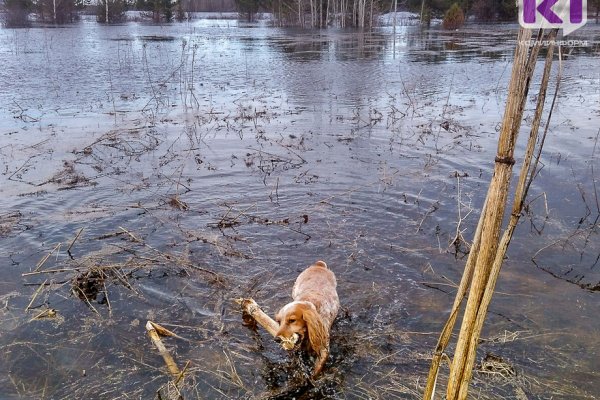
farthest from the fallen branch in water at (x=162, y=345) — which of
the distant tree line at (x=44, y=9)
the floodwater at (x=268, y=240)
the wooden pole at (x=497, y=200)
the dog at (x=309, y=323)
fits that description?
the distant tree line at (x=44, y=9)

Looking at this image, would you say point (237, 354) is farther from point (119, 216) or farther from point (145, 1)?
point (145, 1)

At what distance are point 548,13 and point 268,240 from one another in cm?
482

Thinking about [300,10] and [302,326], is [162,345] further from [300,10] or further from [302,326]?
[300,10]

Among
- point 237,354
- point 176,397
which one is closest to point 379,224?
point 237,354

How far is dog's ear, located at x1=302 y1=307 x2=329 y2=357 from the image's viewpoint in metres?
3.88

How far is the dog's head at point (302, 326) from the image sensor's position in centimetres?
384

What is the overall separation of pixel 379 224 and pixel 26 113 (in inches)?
390

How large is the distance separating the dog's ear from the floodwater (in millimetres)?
309

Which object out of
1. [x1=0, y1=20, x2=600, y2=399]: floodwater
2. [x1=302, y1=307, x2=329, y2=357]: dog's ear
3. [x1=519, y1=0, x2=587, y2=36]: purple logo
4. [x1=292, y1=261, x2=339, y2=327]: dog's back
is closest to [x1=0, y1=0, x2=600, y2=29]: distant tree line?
[x1=0, y1=20, x2=600, y2=399]: floodwater

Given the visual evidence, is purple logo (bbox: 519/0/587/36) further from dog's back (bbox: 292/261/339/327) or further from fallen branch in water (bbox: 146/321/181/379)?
fallen branch in water (bbox: 146/321/181/379)

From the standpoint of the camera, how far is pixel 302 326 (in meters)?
3.87

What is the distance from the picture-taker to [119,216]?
275 inches

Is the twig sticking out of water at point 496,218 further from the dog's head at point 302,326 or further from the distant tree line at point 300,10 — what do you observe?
the distant tree line at point 300,10

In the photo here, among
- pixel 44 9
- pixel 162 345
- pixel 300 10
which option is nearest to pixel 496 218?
pixel 162 345
